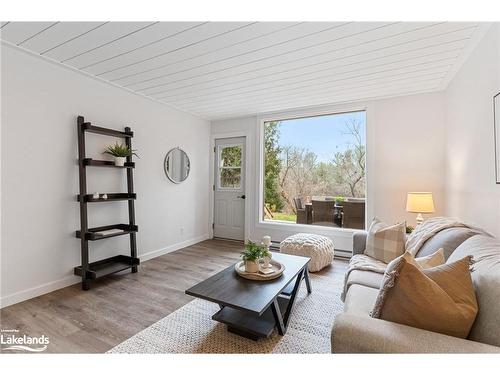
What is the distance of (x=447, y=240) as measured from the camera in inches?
67.9

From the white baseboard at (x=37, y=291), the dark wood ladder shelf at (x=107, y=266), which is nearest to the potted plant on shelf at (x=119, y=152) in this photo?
the dark wood ladder shelf at (x=107, y=266)

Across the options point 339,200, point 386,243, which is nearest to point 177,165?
point 339,200

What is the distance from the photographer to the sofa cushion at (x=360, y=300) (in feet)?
4.57

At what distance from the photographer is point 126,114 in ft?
10.7

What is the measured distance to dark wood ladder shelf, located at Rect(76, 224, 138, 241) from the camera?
261 cm

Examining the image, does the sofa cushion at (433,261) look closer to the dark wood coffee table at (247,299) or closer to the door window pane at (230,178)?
the dark wood coffee table at (247,299)

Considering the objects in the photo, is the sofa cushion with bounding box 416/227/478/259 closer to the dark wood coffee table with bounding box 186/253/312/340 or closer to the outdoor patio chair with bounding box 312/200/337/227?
the dark wood coffee table with bounding box 186/253/312/340

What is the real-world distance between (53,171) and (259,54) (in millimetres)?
2419

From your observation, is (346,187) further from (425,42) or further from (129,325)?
(129,325)

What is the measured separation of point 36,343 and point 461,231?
314 cm

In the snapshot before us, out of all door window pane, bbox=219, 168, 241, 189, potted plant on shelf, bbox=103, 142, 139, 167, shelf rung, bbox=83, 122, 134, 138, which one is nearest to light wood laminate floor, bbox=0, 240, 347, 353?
potted plant on shelf, bbox=103, 142, 139, 167

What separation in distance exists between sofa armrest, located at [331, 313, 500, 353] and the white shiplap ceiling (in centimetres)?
199
